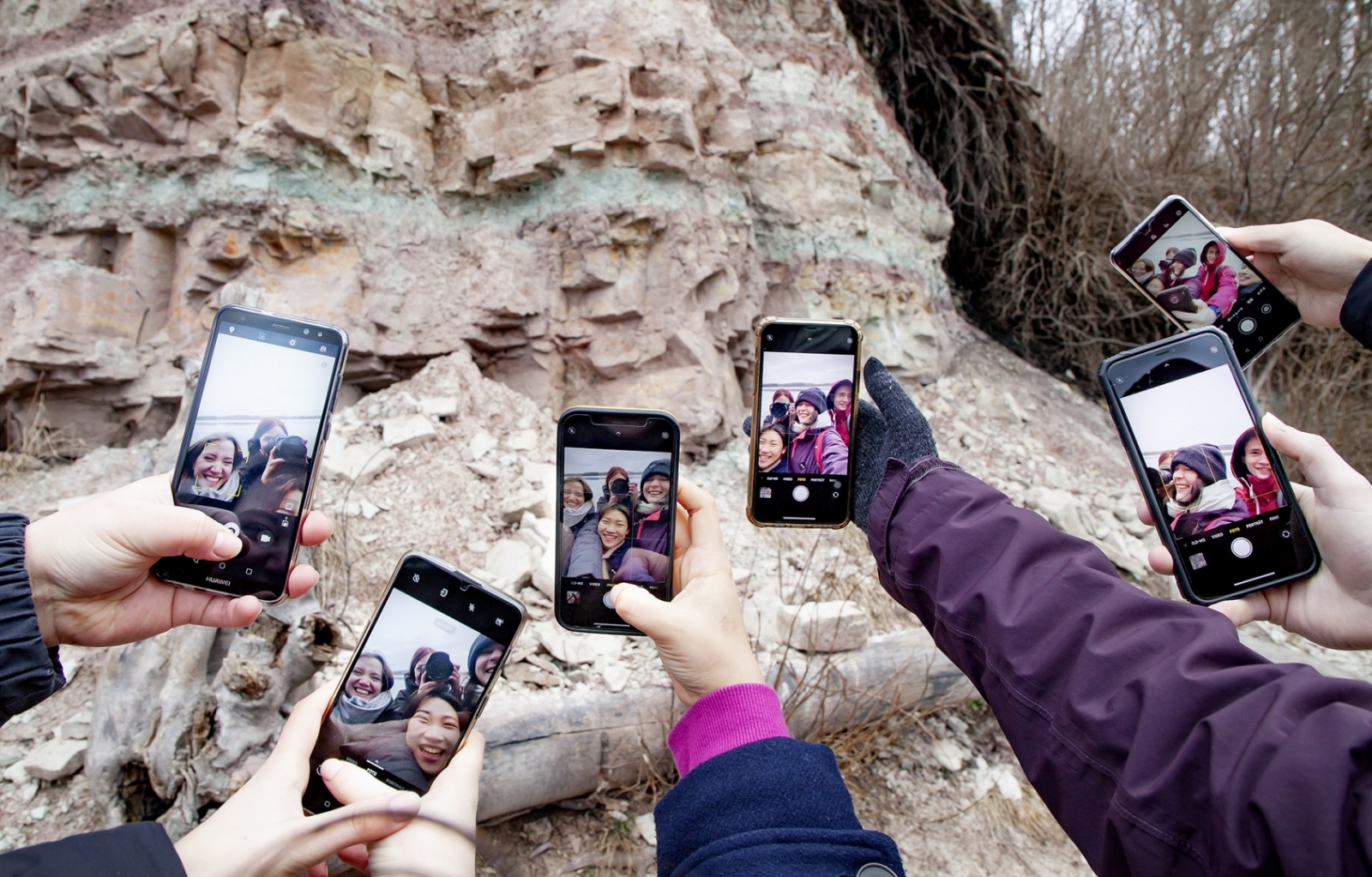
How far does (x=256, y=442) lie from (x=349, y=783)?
814mm

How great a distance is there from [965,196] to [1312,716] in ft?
22.6

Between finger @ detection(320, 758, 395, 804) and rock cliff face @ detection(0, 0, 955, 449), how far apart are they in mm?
3119

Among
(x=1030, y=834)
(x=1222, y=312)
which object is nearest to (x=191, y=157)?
(x=1222, y=312)

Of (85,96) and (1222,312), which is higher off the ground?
(85,96)

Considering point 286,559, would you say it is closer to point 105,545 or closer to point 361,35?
point 105,545

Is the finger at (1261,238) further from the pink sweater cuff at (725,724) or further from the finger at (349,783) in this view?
the finger at (349,783)

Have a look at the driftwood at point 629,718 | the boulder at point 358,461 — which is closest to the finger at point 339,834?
the driftwood at point 629,718

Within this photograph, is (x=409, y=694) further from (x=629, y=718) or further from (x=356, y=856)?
(x=629, y=718)

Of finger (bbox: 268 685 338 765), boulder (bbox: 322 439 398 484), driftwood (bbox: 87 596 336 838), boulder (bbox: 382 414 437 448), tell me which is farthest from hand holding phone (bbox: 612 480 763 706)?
boulder (bbox: 382 414 437 448)

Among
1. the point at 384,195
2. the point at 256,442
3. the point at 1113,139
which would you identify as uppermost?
the point at 1113,139

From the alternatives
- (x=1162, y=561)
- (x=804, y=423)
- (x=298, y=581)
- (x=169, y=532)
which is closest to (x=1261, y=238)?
(x=1162, y=561)

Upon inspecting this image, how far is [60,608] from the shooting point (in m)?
1.31

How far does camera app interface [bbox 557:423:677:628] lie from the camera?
152 centimetres

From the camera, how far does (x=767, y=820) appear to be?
0.93 metres
